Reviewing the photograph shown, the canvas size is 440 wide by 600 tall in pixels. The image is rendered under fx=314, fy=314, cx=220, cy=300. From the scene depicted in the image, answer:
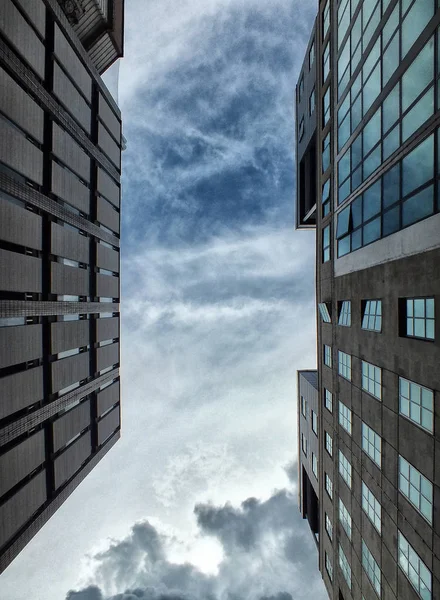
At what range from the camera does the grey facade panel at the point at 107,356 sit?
3001 centimetres

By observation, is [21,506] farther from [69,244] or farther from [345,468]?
[345,468]

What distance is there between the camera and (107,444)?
3234cm

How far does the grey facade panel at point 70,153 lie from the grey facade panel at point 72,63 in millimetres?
5187

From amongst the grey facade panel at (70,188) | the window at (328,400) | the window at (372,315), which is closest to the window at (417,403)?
the window at (372,315)

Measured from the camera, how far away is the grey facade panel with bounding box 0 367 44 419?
59.5ft

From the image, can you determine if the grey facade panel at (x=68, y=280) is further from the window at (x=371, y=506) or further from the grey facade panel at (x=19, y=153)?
the window at (x=371, y=506)

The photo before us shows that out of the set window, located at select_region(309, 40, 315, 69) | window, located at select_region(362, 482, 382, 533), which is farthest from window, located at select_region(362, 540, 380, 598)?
window, located at select_region(309, 40, 315, 69)

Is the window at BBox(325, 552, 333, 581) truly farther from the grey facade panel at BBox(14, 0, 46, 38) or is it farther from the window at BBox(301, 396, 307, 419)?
the grey facade panel at BBox(14, 0, 46, 38)

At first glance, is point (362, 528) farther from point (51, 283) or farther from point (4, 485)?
point (51, 283)

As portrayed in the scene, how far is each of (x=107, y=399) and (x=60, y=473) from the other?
9.05m

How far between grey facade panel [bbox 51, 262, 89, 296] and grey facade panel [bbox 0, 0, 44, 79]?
13.3m

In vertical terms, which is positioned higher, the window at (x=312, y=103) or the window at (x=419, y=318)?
the window at (x=312, y=103)

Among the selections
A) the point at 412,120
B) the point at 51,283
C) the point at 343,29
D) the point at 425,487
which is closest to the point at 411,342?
the point at 425,487

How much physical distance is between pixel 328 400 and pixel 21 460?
24.7 m
